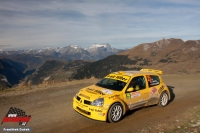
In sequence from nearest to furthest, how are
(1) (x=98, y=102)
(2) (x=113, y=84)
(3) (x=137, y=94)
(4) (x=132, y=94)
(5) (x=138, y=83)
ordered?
1. (1) (x=98, y=102)
2. (4) (x=132, y=94)
3. (3) (x=137, y=94)
4. (2) (x=113, y=84)
5. (5) (x=138, y=83)

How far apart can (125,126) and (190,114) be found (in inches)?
134

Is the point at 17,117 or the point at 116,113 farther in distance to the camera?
the point at 17,117

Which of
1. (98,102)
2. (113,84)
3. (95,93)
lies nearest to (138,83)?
(113,84)

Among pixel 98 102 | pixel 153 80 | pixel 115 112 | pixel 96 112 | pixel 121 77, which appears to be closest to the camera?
pixel 96 112

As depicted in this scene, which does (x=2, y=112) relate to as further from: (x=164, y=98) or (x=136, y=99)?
(x=164, y=98)

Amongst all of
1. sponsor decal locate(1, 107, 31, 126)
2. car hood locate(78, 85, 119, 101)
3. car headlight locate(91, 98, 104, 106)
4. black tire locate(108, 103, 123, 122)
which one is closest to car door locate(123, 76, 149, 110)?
black tire locate(108, 103, 123, 122)

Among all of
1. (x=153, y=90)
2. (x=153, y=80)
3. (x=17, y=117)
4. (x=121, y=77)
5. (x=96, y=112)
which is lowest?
(x=17, y=117)

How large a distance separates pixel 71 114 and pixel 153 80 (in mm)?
4322

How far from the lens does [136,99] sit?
840 centimetres

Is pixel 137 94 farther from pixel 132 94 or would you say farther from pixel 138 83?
pixel 138 83

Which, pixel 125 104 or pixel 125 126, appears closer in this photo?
pixel 125 126

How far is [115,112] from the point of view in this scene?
750 cm

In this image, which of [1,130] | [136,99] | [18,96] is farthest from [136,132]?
Answer: [18,96]

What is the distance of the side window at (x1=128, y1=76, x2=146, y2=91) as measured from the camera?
851cm
